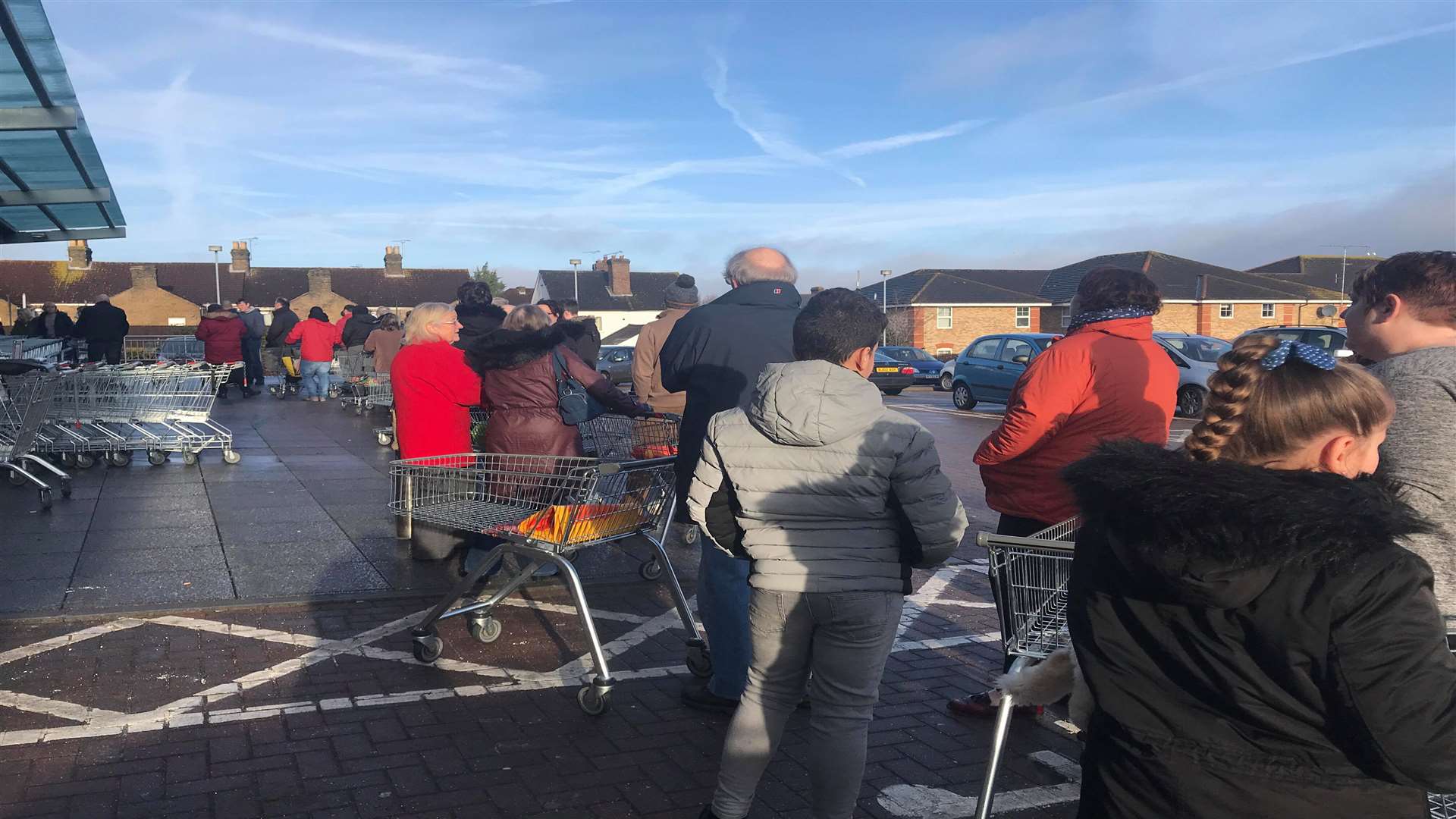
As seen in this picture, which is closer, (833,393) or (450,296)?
(833,393)

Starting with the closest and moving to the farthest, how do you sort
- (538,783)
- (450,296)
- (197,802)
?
(197,802)
(538,783)
(450,296)

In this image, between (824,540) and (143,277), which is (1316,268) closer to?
(143,277)

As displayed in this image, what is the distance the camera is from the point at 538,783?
3.96 m

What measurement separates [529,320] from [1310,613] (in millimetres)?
6101

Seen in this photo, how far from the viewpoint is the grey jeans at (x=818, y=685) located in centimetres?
324

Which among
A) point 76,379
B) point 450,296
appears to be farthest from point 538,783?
point 450,296

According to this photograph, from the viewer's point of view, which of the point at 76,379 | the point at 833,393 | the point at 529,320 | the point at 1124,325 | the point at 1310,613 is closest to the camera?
the point at 1310,613

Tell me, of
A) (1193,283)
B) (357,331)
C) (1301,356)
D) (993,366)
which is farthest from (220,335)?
(1193,283)

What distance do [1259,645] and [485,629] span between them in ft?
14.4

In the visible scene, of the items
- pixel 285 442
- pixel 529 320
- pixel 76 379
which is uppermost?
pixel 529 320

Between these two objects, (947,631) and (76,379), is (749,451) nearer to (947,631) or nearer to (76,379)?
(947,631)

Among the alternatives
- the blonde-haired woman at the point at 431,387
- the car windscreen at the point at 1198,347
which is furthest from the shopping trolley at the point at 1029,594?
the car windscreen at the point at 1198,347

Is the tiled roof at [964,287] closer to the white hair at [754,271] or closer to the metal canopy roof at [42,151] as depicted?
the metal canopy roof at [42,151]

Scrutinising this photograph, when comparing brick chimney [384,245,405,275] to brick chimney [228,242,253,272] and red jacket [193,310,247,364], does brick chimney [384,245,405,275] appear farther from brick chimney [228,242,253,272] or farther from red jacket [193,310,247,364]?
red jacket [193,310,247,364]
